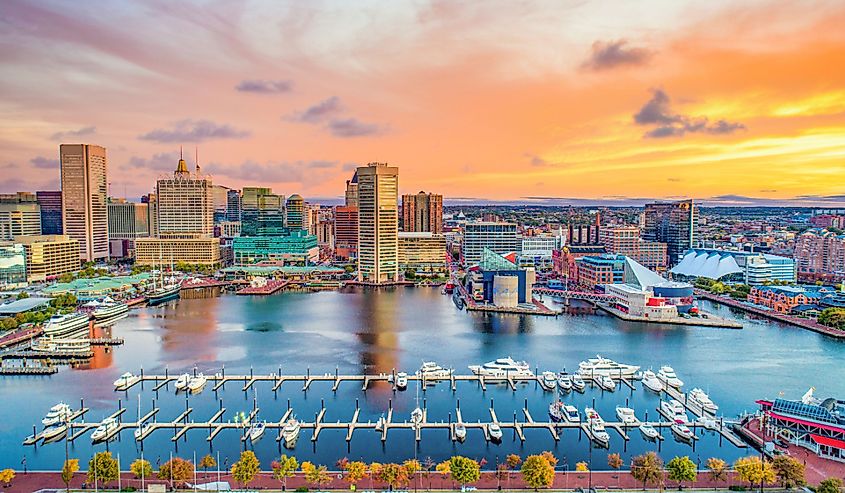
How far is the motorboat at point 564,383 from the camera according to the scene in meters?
13.2

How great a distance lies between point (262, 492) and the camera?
8297mm

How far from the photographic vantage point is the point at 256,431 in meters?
10.7

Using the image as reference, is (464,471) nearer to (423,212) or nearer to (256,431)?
(256,431)

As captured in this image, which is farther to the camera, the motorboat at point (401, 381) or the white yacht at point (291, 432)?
the motorboat at point (401, 381)

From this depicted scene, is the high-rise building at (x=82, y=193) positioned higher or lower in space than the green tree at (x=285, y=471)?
higher

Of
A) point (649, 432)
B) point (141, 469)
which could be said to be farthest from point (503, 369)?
point (141, 469)

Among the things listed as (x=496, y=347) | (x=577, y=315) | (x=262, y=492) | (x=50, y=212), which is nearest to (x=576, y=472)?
(x=262, y=492)

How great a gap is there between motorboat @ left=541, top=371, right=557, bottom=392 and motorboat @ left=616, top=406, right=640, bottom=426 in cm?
178

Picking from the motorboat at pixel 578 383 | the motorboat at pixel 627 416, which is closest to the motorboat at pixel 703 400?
the motorboat at pixel 627 416

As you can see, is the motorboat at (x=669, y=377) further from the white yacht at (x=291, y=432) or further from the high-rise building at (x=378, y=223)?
the high-rise building at (x=378, y=223)

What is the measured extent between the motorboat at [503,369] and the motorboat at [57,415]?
7.90 metres

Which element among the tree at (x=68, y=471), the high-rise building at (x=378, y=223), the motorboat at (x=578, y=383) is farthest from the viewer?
the high-rise building at (x=378, y=223)

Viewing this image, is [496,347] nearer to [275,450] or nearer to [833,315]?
[275,450]

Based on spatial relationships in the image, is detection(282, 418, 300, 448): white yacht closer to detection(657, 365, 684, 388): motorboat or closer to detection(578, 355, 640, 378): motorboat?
detection(578, 355, 640, 378): motorboat
